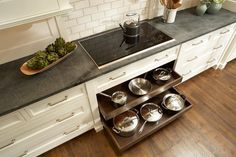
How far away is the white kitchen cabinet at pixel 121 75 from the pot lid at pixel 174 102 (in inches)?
14.9

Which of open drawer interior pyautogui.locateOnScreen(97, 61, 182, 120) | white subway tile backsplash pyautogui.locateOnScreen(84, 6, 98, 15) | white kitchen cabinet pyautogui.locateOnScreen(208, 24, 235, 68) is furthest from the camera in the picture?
white kitchen cabinet pyautogui.locateOnScreen(208, 24, 235, 68)

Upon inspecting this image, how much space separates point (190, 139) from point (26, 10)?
1.70m

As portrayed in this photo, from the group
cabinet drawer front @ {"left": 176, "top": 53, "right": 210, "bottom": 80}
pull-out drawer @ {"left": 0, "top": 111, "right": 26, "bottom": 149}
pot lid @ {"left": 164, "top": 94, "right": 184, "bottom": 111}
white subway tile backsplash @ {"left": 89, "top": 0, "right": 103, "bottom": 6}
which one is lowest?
pot lid @ {"left": 164, "top": 94, "right": 184, "bottom": 111}

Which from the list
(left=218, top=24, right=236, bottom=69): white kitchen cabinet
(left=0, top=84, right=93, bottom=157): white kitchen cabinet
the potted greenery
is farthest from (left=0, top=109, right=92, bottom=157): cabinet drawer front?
(left=218, top=24, right=236, bottom=69): white kitchen cabinet

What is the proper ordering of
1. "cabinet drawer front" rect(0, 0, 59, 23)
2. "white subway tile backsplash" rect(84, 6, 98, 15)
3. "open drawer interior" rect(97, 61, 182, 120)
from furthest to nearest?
"white subway tile backsplash" rect(84, 6, 98, 15) → "open drawer interior" rect(97, 61, 182, 120) → "cabinet drawer front" rect(0, 0, 59, 23)

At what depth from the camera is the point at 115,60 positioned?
125 centimetres

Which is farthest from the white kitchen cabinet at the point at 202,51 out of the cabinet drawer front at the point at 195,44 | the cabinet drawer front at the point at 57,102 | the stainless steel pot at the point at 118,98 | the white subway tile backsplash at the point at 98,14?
the cabinet drawer front at the point at 57,102

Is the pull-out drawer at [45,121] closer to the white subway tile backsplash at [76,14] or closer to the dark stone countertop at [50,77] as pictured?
the dark stone countertop at [50,77]

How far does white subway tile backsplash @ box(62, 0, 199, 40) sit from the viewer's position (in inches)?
55.0

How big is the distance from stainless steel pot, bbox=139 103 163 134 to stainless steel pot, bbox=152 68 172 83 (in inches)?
10.3

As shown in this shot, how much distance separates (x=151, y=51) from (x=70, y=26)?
2.40 ft

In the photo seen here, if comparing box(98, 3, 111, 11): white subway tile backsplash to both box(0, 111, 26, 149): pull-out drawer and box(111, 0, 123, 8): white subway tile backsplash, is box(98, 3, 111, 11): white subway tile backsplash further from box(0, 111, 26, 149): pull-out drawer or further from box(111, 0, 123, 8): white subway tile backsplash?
box(0, 111, 26, 149): pull-out drawer

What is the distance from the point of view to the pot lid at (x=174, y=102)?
1572 mm

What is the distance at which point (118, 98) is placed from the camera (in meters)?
1.41
